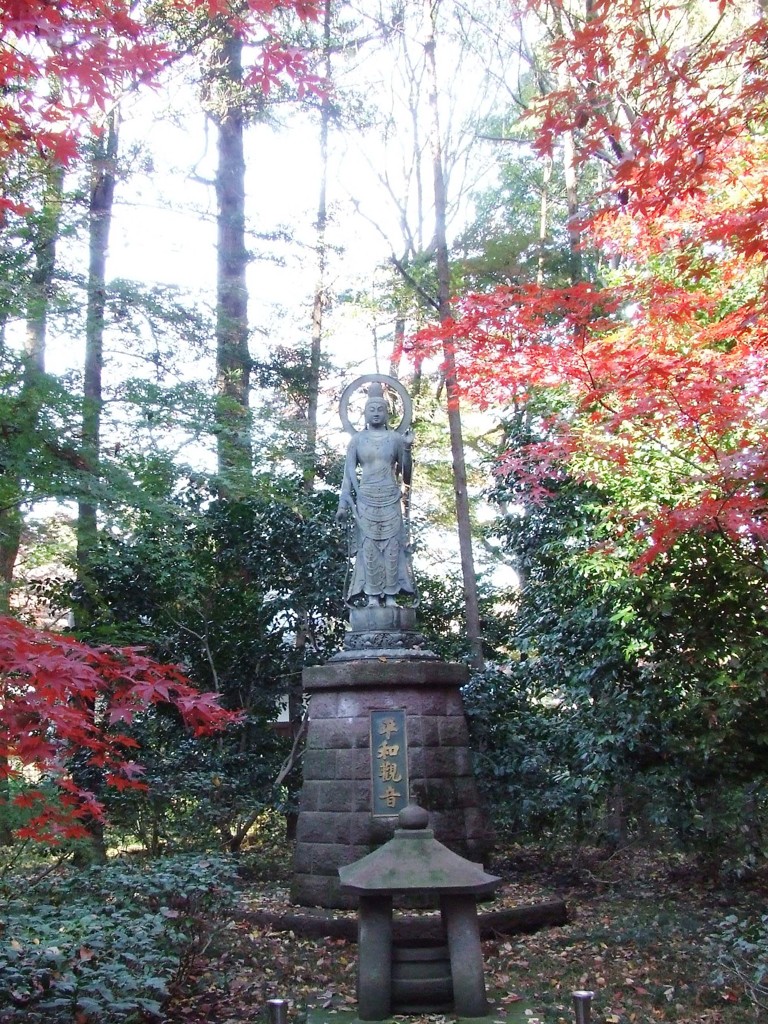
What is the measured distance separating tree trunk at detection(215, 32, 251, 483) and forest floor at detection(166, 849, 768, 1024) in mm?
5056

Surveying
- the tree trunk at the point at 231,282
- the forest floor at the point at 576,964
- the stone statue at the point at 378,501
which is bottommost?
the forest floor at the point at 576,964

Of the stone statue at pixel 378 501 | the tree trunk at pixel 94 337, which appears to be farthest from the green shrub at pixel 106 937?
the tree trunk at pixel 94 337

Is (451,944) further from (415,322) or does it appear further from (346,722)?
(415,322)

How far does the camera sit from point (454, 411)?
457 inches

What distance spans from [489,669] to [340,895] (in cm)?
362

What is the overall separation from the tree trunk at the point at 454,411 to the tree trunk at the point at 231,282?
8.55ft

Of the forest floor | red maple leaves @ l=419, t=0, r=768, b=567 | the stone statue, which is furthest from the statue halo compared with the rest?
the forest floor

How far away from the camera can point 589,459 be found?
8953 mm

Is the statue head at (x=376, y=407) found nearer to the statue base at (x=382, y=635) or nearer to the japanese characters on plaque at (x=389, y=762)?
the statue base at (x=382, y=635)

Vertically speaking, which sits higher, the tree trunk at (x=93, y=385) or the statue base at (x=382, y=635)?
the tree trunk at (x=93, y=385)

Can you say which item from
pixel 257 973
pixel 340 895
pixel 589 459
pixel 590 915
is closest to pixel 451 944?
pixel 257 973

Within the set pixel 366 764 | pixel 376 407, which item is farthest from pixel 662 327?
pixel 366 764

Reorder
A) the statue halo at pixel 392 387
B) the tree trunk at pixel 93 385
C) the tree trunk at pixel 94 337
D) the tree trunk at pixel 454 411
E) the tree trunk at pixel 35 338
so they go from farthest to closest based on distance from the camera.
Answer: the tree trunk at pixel 454 411, the statue halo at pixel 392 387, the tree trunk at pixel 93 385, the tree trunk at pixel 94 337, the tree trunk at pixel 35 338

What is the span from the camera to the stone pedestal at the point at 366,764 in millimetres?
7309
